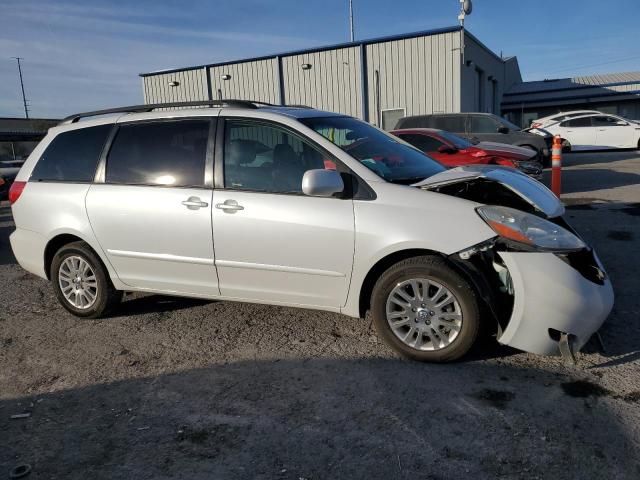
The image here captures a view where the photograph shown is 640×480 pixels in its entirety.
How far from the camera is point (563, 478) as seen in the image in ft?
7.45

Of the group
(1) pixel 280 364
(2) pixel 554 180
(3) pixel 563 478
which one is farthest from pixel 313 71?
(3) pixel 563 478

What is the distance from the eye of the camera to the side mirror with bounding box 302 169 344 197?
3.34 meters

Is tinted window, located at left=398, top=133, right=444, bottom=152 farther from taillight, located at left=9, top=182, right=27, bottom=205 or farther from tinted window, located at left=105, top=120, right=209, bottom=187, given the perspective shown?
taillight, located at left=9, top=182, right=27, bottom=205

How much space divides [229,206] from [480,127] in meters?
11.8

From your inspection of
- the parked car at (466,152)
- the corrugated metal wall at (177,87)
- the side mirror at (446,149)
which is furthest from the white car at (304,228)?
the corrugated metal wall at (177,87)

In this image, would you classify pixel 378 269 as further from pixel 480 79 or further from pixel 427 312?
pixel 480 79

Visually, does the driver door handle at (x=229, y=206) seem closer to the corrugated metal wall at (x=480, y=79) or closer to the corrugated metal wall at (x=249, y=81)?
the corrugated metal wall at (x=480, y=79)

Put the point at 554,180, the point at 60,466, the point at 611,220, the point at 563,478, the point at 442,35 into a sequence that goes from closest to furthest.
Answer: the point at 563,478, the point at 60,466, the point at 611,220, the point at 554,180, the point at 442,35

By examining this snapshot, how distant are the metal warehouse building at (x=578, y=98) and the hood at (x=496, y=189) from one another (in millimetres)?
32381

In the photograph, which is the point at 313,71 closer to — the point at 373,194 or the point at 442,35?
the point at 442,35

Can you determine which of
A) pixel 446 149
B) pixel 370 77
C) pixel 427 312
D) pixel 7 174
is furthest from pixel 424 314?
pixel 370 77

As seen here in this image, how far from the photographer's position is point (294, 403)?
3010 mm

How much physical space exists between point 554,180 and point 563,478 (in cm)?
718

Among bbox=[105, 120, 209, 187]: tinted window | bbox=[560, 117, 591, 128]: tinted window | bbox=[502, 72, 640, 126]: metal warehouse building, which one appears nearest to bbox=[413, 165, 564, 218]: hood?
bbox=[105, 120, 209, 187]: tinted window
